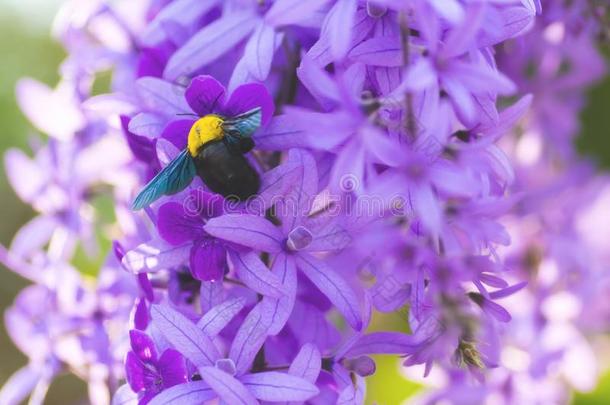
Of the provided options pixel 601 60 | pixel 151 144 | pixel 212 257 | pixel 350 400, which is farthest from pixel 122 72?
pixel 601 60

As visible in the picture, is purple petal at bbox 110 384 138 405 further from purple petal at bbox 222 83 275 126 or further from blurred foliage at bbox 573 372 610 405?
blurred foliage at bbox 573 372 610 405

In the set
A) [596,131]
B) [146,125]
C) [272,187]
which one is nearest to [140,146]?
[146,125]

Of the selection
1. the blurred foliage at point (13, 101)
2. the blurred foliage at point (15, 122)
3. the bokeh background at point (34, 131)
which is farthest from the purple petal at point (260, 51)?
the blurred foliage at point (13, 101)

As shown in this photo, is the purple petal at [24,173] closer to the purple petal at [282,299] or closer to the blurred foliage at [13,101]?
the purple petal at [282,299]

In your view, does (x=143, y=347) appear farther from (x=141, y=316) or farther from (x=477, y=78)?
(x=477, y=78)

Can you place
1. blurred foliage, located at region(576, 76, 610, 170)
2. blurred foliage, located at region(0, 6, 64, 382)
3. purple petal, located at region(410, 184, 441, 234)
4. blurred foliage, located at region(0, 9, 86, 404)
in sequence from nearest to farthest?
purple petal, located at region(410, 184, 441, 234) < blurred foliage, located at region(576, 76, 610, 170) < blurred foliage, located at region(0, 9, 86, 404) < blurred foliage, located at region(0, 6, 64, 382)

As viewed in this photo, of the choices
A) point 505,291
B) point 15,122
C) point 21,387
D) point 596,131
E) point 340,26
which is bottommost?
point 15,122

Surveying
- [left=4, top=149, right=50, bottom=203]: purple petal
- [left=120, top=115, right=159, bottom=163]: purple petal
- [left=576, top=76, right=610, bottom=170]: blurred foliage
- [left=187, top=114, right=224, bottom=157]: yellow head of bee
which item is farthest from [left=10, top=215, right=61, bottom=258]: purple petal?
[left=576, top=76, right=610, bottom=170]: blurred foliage

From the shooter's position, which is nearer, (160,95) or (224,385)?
(224,385)
